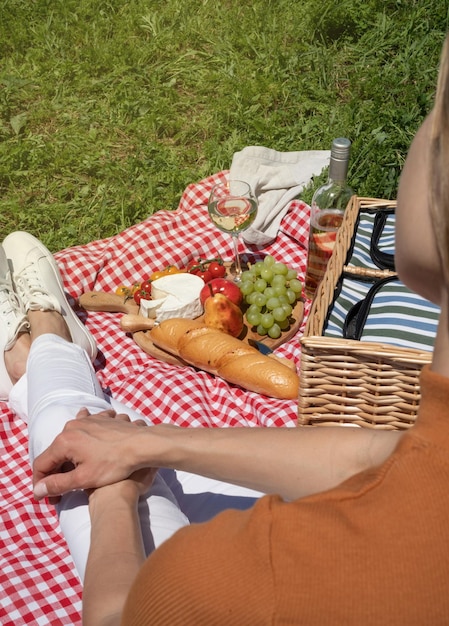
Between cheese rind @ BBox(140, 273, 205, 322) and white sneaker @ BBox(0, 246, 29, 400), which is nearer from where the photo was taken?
white sneaker @ BBox(0, 246, 29, 400)

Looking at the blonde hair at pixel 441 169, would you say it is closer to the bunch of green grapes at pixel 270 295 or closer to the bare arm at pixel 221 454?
the bare arm at pixel 221 454

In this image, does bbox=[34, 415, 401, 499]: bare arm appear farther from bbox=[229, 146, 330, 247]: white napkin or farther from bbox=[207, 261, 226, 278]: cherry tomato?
bbox=[229, 146, 330, 247]: white napkin

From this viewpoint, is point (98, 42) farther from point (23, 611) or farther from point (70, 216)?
point (23, 611)

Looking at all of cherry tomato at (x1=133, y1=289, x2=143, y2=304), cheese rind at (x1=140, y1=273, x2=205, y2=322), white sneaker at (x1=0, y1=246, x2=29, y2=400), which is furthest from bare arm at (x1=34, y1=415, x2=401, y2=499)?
cherry tomato at (x1=133, y1=289, x2=143, y2=304)

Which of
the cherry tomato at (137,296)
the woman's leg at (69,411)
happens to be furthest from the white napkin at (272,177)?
the woman's leg at (69,411)

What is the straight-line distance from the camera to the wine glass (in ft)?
8.64

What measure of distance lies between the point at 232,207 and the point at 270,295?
380mm

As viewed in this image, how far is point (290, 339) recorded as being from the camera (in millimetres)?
2572

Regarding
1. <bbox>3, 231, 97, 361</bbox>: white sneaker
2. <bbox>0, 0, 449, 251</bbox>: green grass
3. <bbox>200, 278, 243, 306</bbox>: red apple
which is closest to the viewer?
<bbox>3, 231, 97, 361</bbox>: white sneaker

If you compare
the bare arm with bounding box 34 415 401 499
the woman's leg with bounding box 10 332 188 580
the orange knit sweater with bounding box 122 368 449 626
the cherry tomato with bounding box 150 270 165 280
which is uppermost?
the orange knit sweater with bounding box 122 368 449 626

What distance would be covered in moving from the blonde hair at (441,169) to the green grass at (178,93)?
2.38 m

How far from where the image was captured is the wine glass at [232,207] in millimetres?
2633

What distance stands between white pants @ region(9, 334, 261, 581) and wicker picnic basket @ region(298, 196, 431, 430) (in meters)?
0.37

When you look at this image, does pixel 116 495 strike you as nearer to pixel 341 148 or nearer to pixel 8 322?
pixel 8 322
